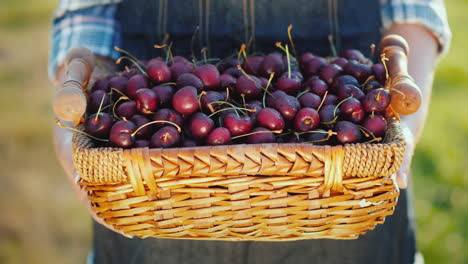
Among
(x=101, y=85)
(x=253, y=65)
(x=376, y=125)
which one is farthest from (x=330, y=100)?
(x=101, y=85)

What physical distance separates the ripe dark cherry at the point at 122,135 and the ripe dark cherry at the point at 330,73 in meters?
0.51

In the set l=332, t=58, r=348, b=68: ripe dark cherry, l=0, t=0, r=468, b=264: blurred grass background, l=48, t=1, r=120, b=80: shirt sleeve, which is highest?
l=48, t=1, r=120, b=80: shirt sleeve

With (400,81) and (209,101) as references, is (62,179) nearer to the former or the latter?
(209,101)

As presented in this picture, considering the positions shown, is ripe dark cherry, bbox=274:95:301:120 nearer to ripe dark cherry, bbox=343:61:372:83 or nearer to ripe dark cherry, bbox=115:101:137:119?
ripe dark cherry, bbox=343:61:372:83

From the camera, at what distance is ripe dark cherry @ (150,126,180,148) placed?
1.07 metres

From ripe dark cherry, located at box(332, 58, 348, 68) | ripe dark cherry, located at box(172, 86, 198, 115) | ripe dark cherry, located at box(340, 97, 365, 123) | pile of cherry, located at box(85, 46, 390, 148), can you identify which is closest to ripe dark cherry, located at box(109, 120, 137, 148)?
pile of cherry, located at box(85, 46, 390, 148)

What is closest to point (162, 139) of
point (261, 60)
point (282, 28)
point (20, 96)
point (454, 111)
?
point (261, 60)

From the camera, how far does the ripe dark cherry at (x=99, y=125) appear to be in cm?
112

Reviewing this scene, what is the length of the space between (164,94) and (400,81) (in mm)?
540

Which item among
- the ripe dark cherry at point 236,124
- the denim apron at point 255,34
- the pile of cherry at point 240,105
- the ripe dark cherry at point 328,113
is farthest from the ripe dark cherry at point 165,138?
the denim apron at point 255,34

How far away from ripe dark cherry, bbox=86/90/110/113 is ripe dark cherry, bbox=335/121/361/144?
55cm

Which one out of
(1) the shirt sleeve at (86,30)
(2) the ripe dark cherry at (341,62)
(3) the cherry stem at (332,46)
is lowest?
(2) the ripe dark cherry at (341,62)

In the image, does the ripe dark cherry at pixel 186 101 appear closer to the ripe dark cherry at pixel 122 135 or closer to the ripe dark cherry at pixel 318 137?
the ripe dark cherry at pixel 122 135

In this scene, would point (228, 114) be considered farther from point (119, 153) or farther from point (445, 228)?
point (445, 228)
